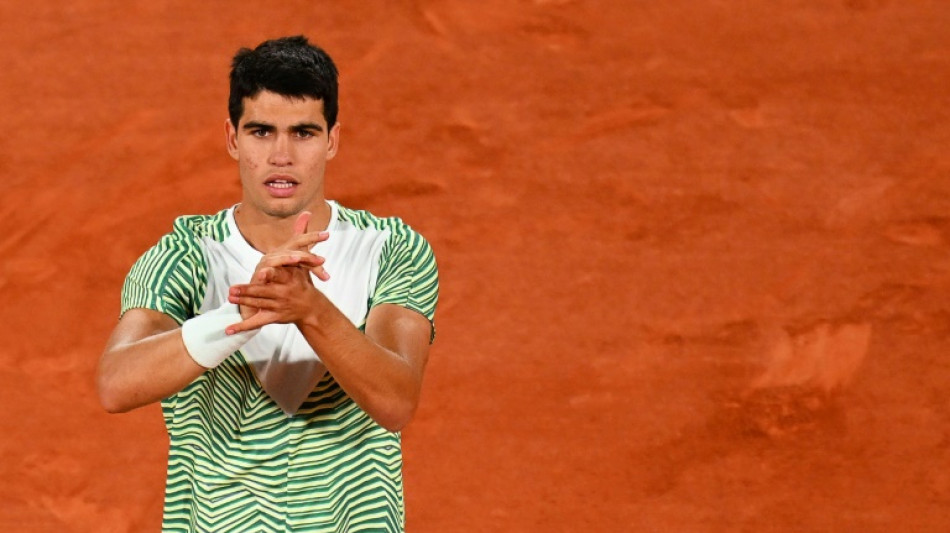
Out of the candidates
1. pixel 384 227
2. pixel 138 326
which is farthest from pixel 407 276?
pixel 138 326

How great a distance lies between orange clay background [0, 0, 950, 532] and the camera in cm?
541

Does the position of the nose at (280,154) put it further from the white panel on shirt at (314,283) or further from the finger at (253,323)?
the finger at (253,323)

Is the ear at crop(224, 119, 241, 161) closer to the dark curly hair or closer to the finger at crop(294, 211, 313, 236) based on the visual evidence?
the dark curly hair

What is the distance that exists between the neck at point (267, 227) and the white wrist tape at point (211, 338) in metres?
0.28

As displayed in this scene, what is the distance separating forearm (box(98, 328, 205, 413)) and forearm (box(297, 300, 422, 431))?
0.62 ft

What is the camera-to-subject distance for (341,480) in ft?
8.34

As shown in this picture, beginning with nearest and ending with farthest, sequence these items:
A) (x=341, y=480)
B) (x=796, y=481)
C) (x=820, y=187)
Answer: (x=341, y=480)
(x=796, y=481)
(x=820, y=187)

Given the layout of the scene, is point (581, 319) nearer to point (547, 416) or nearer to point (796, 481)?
point (547, 416)

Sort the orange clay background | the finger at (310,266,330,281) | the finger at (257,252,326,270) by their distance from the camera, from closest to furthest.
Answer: the finger at (257,252,326,270) < the finger at (310,266,330,281) < the orange clay background

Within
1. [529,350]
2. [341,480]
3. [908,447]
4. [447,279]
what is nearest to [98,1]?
[447,279]

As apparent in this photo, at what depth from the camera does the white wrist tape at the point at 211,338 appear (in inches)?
91.9

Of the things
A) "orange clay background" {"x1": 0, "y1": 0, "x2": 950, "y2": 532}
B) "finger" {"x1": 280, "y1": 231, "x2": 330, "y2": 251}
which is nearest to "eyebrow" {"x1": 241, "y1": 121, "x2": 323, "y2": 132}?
"finger" {"x1": 280, "y1": 231, "x2": 330, "y2": 251}

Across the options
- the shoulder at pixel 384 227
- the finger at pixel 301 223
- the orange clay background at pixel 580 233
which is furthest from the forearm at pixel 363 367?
the orange clay background at pixel 580 233

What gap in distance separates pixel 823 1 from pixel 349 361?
Result: 14.4 feet
